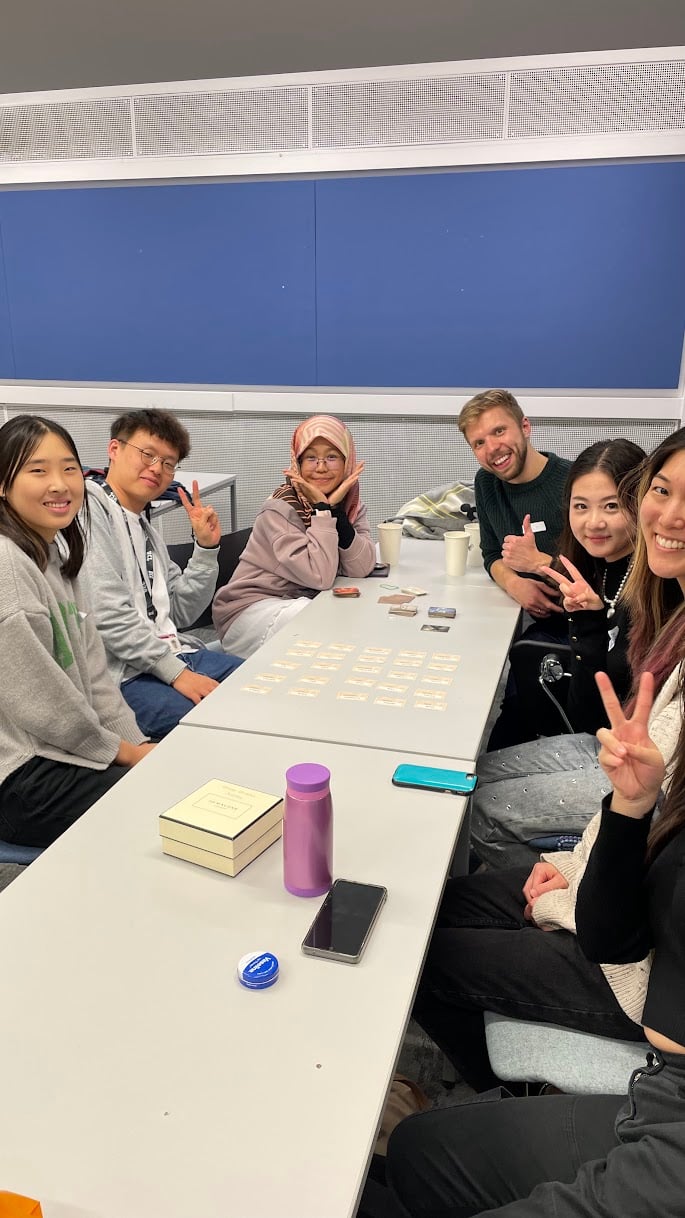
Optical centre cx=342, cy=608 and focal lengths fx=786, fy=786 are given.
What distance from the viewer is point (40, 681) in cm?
157

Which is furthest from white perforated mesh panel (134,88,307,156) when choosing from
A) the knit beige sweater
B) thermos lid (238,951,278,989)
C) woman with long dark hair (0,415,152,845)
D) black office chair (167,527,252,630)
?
thermos lid (238,951,278,989)

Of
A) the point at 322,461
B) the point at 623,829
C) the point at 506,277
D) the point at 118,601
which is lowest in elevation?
the point at 118,601

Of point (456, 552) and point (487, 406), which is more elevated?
point (487, 406)

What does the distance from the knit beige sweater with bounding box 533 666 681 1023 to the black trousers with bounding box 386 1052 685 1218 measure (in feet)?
0.37

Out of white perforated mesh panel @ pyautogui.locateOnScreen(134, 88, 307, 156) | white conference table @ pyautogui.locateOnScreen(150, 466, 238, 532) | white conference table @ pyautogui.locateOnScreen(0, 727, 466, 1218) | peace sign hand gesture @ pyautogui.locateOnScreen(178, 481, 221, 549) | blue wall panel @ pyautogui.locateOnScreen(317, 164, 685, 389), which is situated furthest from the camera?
white perforated mesh panel @ pyautogui.locateOnScreen(134, 88, 307, 156)

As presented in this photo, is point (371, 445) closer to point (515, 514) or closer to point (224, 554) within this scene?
point (224, 554)

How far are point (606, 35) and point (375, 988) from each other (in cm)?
584

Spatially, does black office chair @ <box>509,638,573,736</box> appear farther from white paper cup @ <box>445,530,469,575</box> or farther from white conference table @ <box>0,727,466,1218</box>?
white conference table @ <box>0,727,466,1218</box>

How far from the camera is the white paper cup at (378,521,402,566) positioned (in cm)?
271

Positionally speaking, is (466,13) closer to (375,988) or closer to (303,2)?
(303,2)

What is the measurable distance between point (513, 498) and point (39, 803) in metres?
1.78

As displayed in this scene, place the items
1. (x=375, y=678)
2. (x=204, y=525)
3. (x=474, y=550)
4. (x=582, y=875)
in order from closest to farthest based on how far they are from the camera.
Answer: (x=582, y=875)
(x=375, y=678)
(x=204, y=525)
(x=474, y=550)

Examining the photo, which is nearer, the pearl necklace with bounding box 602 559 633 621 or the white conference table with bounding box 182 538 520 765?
the white conference table with bounding box 182 538 520 765

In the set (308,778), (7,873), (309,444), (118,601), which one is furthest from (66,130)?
(308,778)
